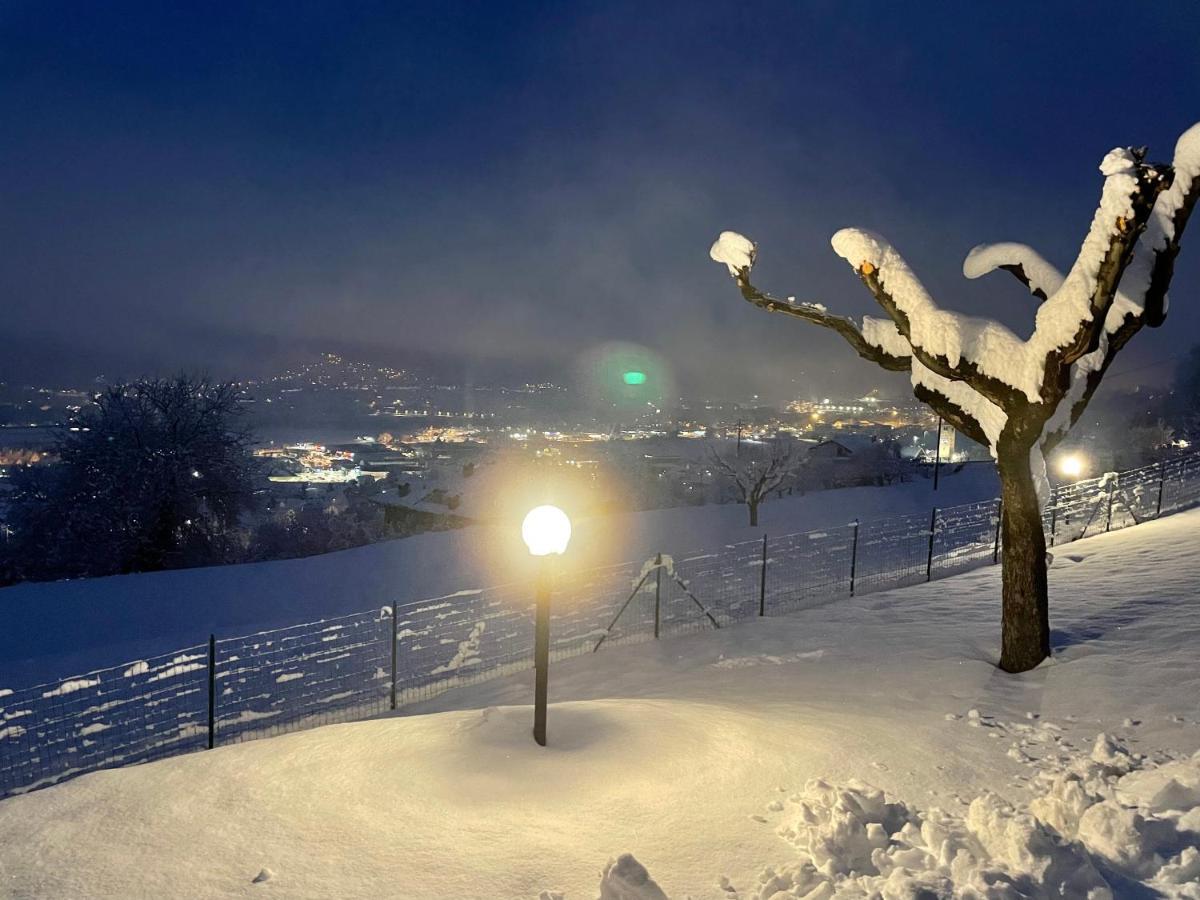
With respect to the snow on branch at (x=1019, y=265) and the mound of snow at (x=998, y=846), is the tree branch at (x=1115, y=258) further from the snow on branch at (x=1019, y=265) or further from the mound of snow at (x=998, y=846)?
the mound of snow at (x=998, y=846)

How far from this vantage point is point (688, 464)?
46.6 m

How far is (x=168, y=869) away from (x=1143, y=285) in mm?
8550

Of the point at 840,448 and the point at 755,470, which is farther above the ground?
the point at 840,448

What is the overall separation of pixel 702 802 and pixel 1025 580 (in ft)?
16.9

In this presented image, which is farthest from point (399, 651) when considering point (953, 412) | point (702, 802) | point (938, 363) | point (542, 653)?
point (938, 363)

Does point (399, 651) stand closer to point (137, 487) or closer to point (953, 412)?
point (953, 412)

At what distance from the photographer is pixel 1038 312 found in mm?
6789

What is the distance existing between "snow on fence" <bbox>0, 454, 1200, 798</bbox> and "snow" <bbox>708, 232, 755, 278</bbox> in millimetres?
5064

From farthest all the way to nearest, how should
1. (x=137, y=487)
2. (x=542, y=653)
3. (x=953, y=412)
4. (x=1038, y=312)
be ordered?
(x=137, y=487) → (x=953, y=412) → (x=1038, y=312) → (x=542, y=653)

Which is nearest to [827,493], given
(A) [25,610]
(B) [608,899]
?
(A) [25,610]

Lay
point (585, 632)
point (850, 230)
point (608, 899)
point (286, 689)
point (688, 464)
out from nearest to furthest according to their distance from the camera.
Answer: point (608, 899), point (850, 230), point (286, 689), point (585, 632), point (688, 464)

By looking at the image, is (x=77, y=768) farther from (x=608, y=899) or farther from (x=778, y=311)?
(x=778, y=311)

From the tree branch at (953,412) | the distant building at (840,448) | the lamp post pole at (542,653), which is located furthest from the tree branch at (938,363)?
the distant building at (840,448)

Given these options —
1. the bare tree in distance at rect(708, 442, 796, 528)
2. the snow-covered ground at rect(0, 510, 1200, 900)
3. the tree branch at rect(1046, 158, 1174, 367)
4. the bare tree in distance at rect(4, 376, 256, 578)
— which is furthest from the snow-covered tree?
the bare tree in distance at rect(4, 376, 256, 578)
